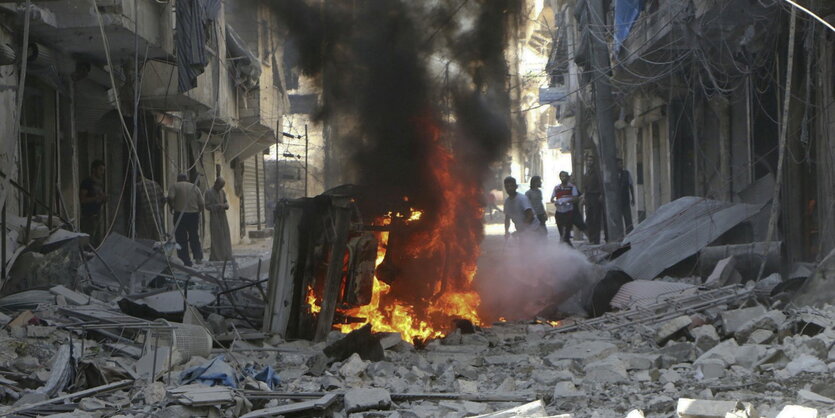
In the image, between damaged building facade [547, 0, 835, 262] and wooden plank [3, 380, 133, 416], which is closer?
wooden plank [3, 380, 133, 416]

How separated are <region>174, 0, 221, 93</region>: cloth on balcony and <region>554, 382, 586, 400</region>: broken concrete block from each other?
388 inches

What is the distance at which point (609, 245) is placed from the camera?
531 inches

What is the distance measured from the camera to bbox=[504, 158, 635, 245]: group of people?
497 inches

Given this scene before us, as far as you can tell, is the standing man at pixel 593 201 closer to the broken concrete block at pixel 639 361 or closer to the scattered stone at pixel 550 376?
the broken concrete block at pixel 639 361

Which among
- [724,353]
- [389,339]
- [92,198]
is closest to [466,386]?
[389,339]

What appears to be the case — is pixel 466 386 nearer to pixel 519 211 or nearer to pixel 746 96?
pixel 519 211

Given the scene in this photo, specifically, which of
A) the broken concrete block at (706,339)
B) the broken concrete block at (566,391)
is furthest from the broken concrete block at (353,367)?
the broken concrete block at (706,339)

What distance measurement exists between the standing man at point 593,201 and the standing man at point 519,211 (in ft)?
15.0

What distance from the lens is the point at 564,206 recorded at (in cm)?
1572

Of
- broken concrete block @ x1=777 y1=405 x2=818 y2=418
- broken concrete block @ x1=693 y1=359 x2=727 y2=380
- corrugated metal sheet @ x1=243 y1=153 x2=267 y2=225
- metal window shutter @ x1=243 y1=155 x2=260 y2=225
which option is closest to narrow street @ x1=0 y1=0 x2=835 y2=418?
broken concrete block @ x1=693 y1=359 x2=727 y2=380

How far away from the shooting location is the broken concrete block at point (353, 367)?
6639 mm

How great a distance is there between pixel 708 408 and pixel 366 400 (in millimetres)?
2107

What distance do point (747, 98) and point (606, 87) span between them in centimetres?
288

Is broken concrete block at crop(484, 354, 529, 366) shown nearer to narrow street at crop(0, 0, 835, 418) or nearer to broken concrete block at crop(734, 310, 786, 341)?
narrow street at crop(0, 0, 835, 418)
